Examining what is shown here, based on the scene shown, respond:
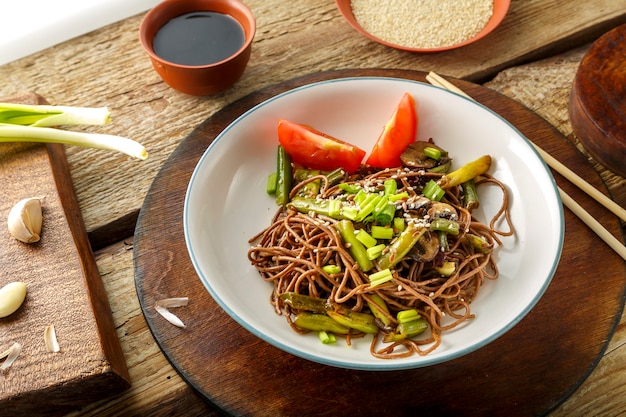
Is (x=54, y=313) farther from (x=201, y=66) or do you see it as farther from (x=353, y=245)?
(x=201, y=66)

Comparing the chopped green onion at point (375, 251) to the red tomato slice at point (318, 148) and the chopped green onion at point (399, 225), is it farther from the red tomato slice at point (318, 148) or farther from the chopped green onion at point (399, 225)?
the red tomato slice at point (318, 148)

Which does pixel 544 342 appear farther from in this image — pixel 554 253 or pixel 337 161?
pixel 337 161

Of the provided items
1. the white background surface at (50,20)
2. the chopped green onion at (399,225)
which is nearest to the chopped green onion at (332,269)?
the chopped green onion at (399,225)

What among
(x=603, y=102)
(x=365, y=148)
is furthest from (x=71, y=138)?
(x=603, y=102)

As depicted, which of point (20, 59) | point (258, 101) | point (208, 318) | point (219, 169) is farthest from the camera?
point (20, 59)

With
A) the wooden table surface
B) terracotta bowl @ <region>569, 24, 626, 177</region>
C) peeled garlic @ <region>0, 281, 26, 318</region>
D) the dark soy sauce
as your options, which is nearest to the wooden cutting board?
peeled garlic @ <region>0, 281, 26, 318</region>

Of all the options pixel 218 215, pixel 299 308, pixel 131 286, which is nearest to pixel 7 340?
pixel 131 286

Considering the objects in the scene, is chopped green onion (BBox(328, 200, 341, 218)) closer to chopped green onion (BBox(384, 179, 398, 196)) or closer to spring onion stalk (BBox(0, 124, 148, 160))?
chopped green onion (BBox(384, 179, 398, 196))
